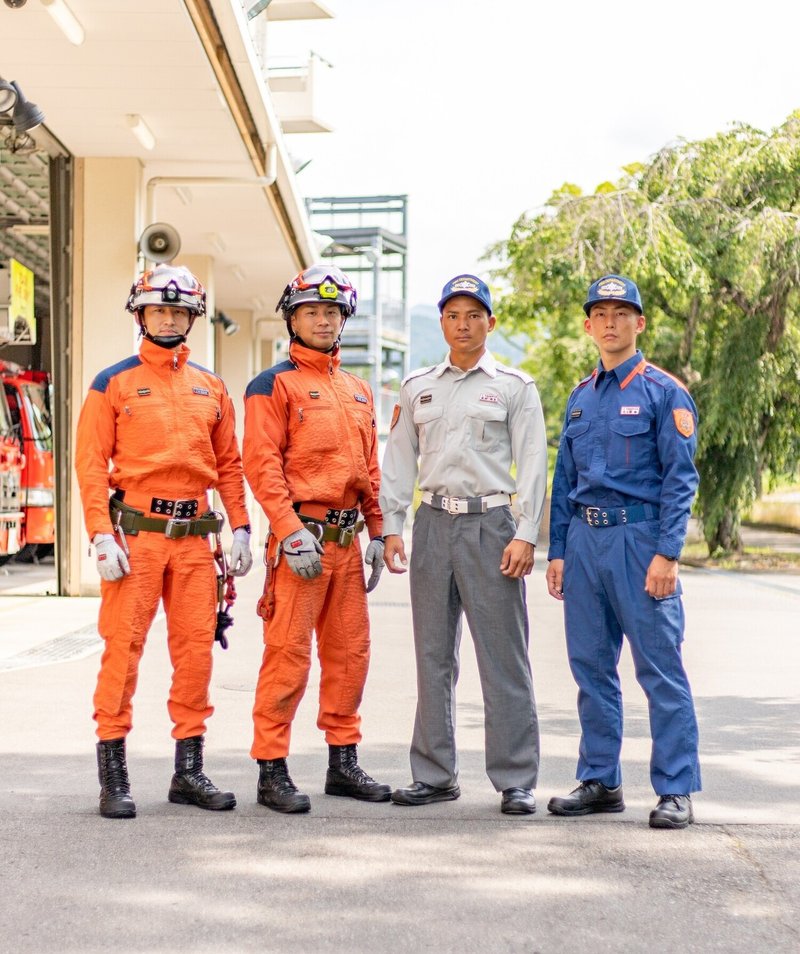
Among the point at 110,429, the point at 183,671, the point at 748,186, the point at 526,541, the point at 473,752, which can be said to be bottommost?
the point at 473,752

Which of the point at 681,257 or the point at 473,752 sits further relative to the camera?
the point at 681,257

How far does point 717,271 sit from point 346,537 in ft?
54.9

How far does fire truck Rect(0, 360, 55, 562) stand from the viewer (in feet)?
52.4

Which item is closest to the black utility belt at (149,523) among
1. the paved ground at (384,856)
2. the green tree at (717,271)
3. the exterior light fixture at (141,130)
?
the paved ground at (384,856)

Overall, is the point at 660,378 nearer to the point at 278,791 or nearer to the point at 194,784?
the point at 278,791

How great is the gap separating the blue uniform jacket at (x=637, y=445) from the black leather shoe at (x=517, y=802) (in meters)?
1.09

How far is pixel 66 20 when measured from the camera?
9148 mm

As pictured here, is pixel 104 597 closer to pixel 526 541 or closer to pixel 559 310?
pixel 526 541

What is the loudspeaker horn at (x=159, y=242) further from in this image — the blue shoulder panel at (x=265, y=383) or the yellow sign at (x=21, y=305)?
the blue shoulder panel at (x=265, y=383)

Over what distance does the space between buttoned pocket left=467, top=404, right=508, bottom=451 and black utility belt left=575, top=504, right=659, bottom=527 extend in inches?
18.8

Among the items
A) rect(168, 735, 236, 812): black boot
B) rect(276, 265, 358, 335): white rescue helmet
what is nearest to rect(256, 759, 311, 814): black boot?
rect(168, 735, 236, 812): black boot

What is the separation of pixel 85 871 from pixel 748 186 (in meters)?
19.1

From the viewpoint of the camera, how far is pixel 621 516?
5379 millimetres

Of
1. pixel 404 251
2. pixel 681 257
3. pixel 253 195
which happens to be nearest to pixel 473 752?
pixel 253 195
